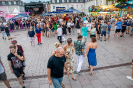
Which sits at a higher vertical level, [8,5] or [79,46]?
[8,5]

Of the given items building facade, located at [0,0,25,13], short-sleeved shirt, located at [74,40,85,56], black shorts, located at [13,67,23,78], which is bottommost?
→ black shorts, located at [13,67,23,78]

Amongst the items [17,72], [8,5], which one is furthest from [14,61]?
[8,5]

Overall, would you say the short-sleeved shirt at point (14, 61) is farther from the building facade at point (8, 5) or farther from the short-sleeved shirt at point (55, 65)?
the building facade at point (8, 5)

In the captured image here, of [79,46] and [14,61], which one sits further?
[79,46]

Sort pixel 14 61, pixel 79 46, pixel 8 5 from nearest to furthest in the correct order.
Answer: pixel 14 61
pixel 79 46
pixel 8 5

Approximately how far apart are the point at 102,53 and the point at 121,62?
1.43 m

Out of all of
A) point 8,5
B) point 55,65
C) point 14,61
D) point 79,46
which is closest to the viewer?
point 55,65

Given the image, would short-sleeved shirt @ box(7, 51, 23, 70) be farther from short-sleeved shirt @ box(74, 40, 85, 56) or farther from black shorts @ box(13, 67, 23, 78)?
short-sleeved shirt @ box(74, 40, 85, 56)

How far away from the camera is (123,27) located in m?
10.5

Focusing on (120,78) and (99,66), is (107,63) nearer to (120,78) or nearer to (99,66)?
(99,66)

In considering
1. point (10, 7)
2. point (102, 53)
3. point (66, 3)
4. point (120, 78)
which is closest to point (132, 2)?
point (102, 53)

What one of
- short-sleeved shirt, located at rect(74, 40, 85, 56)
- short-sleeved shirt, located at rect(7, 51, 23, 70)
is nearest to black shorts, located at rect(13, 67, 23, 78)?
short-sleeved shirt, located at rect(7, 51, 23, 70)

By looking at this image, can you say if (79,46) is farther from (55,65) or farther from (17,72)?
(17,72)

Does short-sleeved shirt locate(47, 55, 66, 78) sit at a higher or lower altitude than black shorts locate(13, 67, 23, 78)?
higher
